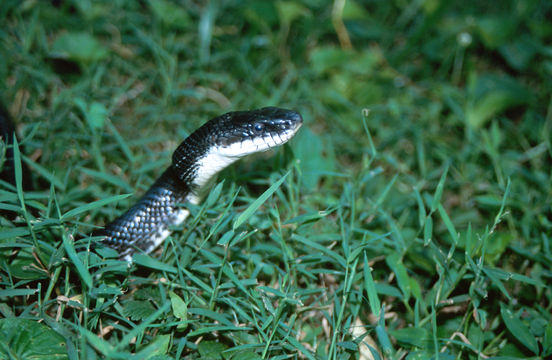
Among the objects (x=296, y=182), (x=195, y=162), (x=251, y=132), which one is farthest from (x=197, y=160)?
(x=296, y=182)

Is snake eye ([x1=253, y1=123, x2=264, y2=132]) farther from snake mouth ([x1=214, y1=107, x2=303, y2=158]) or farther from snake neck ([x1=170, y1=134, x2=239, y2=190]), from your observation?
snake neck ([x1=170, y1=134, x2=239, y2=190])

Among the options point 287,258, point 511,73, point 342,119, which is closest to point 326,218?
point 287,258

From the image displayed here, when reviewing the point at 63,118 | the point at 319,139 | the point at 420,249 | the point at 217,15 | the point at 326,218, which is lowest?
the point at 420,249

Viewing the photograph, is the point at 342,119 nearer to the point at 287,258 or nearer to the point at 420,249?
the point at 420,249

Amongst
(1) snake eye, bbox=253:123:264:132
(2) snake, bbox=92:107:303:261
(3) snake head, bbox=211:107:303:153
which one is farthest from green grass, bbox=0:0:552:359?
(1) snake eye, bbox=253:123:264:132

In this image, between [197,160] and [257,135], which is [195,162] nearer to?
[197,160]
